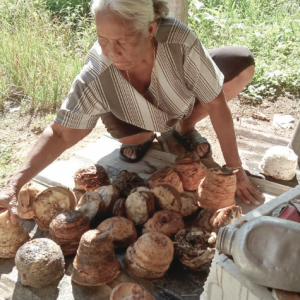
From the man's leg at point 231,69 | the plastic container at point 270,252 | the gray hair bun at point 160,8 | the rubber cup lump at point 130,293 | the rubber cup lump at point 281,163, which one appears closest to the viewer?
the plastic container at point 270,252

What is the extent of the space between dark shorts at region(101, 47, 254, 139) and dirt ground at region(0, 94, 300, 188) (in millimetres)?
652

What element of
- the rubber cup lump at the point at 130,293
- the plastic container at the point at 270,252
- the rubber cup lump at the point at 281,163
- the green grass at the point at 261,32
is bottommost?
the rubber cup lump at the point at 130,293

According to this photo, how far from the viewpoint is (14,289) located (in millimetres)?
1996

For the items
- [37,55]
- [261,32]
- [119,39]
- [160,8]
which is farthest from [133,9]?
[261,32]

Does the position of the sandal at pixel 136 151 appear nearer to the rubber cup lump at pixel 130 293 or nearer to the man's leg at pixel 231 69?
the man's leg at pixel 231 69

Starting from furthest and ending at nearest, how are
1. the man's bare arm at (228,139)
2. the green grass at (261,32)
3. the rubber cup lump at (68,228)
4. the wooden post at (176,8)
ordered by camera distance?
1. the green grass at (261,32)
2. the wooden post at (176,8)
3. the man's bare arm at (228,139)
4. the rubber cup lump at (68,228)

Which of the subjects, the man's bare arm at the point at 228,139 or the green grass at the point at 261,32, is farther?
the green grass at the point at 261,32

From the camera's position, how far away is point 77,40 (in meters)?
5.36

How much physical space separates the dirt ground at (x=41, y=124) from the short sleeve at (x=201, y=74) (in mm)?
1017

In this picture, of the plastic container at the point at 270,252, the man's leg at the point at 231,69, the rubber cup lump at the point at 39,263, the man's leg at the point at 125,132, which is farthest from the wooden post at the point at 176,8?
the plastic container at the point at 270,252

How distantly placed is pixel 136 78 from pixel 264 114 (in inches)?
75.8

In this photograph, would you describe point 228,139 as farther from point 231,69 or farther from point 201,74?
point 231,69

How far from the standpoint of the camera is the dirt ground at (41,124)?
3.64 metres

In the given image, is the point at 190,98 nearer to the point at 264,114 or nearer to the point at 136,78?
the point at 136,78
